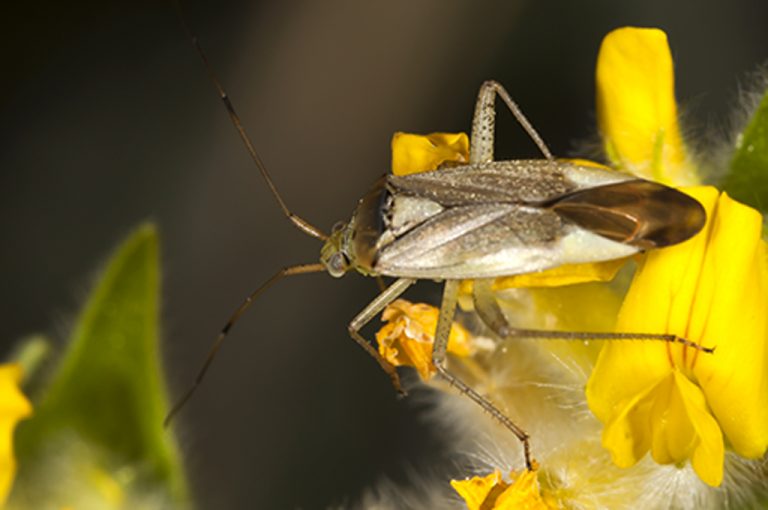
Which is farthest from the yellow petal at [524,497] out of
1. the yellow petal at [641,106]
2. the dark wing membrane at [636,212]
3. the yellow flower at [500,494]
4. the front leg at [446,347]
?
the yellow petal at [641,106]

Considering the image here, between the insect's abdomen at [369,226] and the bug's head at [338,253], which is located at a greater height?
the insect's abdomen at [369,226]

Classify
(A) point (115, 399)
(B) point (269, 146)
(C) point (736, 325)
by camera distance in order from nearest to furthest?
(C) point (736, 325), (A) point (115, 399), (B) point (269, 146)

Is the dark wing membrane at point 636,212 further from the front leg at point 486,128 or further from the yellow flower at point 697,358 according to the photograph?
the front leg at point 486,128

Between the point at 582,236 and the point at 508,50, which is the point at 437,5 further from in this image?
the point at 582,236

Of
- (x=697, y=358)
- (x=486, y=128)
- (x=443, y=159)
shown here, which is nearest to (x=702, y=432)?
(x=697, y=358)

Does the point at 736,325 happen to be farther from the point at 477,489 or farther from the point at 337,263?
the point at 337,263

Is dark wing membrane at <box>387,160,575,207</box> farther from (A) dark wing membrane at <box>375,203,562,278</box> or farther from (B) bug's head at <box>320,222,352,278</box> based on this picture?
(B) bug's head at <box>320,222,352,278</box>

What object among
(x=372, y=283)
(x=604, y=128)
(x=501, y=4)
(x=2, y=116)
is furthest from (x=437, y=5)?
(x=604, y=128)
